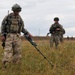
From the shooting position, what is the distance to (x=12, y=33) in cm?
1046

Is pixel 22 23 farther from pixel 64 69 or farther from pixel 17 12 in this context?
pixel 64 69

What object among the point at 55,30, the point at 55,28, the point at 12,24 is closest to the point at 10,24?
the point at 12,24

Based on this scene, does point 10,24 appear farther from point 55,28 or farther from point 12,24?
point 55,28

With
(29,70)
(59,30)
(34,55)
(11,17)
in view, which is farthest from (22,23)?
(59,30)

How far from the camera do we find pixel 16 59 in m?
10.6

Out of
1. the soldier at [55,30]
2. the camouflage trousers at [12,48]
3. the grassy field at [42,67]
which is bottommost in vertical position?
the grassy field at [42,67]

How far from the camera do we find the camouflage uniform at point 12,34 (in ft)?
33.7

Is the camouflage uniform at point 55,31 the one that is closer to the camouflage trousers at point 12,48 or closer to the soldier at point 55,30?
the soldier at point 55,30

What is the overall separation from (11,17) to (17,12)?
237 millimetres

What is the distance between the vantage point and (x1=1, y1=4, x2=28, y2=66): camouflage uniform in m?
10.3

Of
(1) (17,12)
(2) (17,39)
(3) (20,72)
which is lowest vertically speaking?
(3) (20,72)

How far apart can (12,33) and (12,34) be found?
3 centimetres

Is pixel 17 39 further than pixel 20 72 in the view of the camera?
Yes

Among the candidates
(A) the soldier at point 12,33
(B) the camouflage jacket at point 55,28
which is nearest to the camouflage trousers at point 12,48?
(A) the soldier at point 12,33
